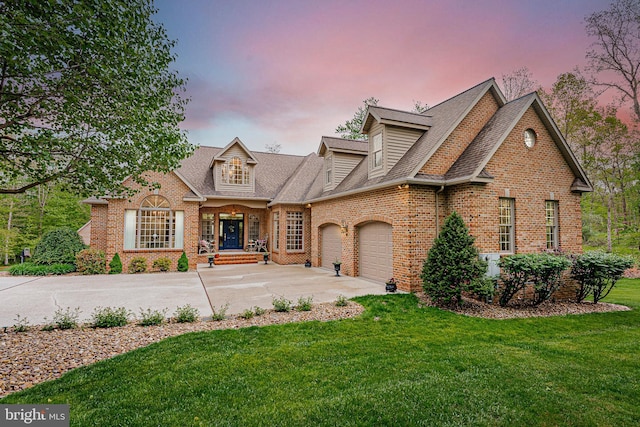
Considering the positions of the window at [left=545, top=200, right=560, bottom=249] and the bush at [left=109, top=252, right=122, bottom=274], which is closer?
the window at [left=545, top=200, right=560, bottom=249]

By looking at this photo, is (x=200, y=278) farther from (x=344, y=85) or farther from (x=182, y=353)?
(x=344, y=85)

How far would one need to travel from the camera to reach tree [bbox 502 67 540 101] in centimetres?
2066

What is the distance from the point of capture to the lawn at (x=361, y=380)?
317 cm

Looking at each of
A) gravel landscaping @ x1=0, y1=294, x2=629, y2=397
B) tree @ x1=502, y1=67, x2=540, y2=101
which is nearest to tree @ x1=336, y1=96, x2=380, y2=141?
tree @ x1=502, y1=67, x2=540, y2=101

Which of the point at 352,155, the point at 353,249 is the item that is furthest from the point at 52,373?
the point at 352,155

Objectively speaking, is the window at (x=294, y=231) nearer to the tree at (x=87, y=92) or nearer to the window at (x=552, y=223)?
the tree at (x=87, y=92)

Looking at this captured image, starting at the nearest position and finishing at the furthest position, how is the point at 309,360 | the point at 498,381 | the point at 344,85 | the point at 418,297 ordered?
the point at 498,381 → the point at 309,360 → the point at 418,297 → the point at 344,85

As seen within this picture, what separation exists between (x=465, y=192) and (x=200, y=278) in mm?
10546

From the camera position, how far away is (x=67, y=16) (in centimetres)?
438

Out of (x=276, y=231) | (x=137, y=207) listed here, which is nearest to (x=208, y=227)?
(x=276, y=231)

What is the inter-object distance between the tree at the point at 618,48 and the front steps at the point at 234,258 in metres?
24.2

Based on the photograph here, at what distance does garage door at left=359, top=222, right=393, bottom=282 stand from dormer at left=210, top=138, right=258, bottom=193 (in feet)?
28.0

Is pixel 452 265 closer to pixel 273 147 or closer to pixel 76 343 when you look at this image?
pixel 76 343

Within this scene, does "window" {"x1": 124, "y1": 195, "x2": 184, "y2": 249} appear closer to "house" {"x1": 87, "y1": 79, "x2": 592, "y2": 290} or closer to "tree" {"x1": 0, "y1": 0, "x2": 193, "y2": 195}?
"house" {"x1": 87, "y1": 79, "x2": 592, "y2": 290}
